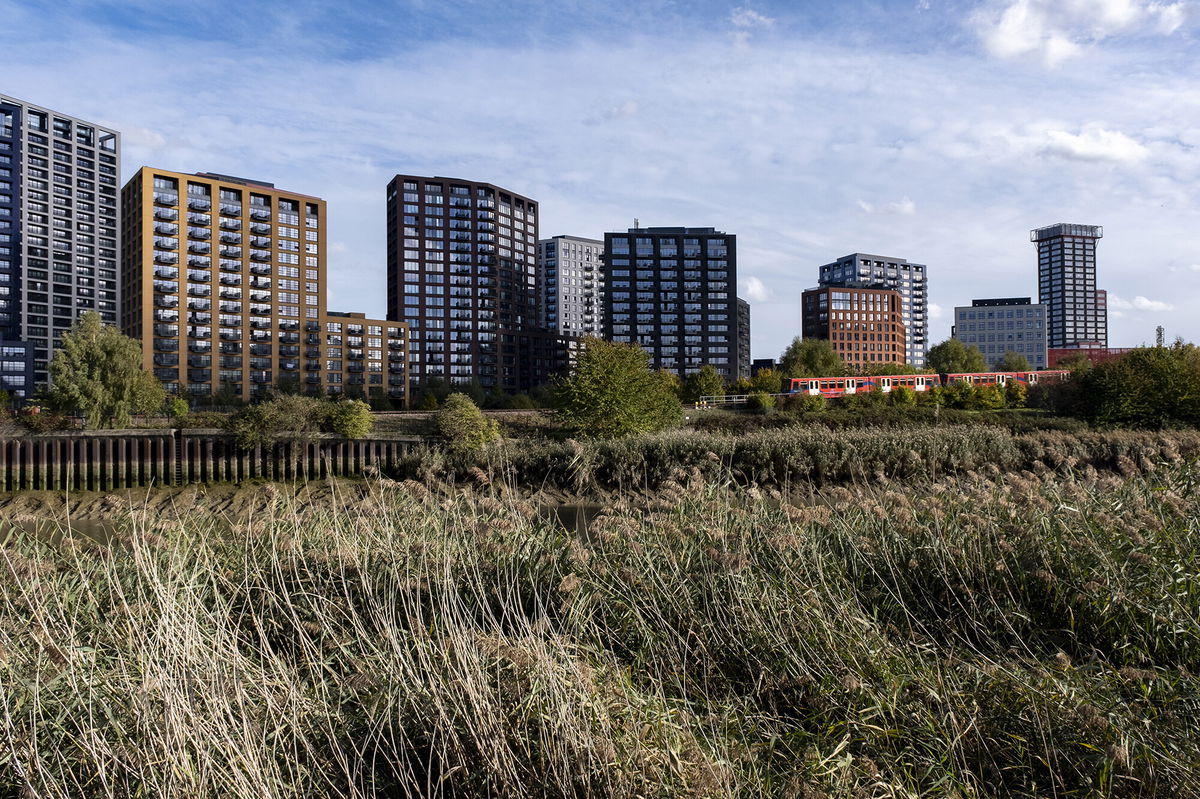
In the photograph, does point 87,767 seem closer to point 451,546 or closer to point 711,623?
point 451,546

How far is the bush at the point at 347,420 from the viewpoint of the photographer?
27.7m

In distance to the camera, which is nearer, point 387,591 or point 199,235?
point 387,591

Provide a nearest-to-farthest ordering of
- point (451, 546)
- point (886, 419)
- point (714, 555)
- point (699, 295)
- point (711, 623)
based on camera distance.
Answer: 1. point (711, 623)
2. point (714, 555)
3. point (451, 546)
4. point (886, 419)
5. point (699, 295)

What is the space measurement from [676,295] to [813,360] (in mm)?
47215

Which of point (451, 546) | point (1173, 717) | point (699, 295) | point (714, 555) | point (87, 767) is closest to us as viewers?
point (87, 767)

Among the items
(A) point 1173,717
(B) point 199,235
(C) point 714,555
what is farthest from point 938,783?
(B) point 199,235

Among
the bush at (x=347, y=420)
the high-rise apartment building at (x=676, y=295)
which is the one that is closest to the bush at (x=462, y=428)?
the bush at (x=347, y=420)

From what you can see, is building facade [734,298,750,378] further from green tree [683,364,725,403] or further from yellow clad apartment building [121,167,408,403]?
green tree [683,364,725,403]

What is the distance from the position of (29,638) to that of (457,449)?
2116cm

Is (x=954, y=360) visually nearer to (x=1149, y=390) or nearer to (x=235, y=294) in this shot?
(x=1149, y=390)

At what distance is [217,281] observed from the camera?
9444cm

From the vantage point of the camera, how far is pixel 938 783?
3.43 meters

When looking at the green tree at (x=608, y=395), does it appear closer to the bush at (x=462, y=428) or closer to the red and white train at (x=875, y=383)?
the bush at (x=462, y=428)

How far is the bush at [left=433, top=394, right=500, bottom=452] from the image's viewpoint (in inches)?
1037
